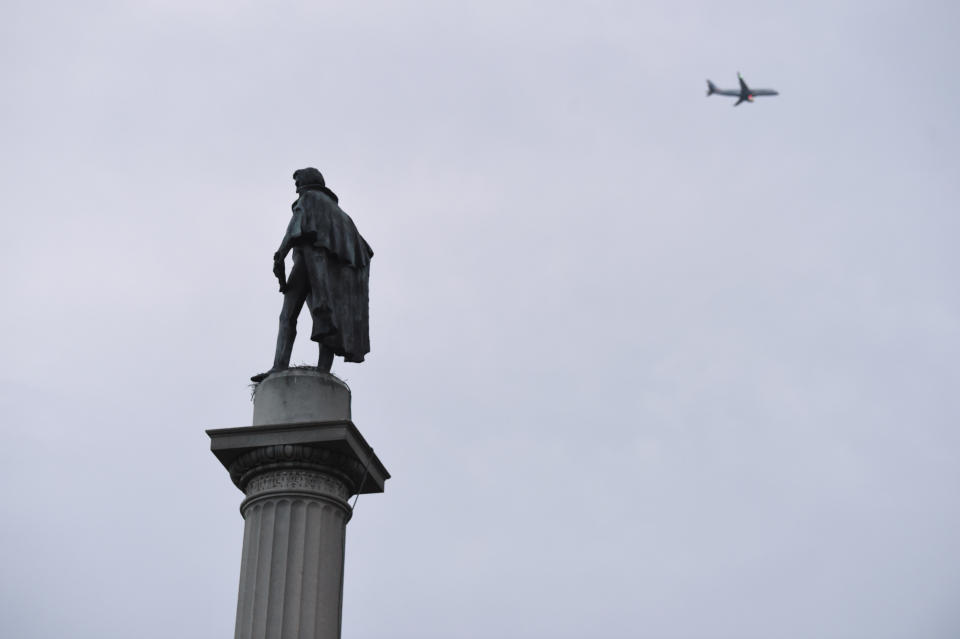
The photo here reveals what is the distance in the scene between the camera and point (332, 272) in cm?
1441

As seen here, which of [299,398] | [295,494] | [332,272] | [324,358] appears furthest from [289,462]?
[332,272]

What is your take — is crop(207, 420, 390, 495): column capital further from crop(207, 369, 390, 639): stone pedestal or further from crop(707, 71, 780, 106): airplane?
crop(707, 71, 780, 106): airplane

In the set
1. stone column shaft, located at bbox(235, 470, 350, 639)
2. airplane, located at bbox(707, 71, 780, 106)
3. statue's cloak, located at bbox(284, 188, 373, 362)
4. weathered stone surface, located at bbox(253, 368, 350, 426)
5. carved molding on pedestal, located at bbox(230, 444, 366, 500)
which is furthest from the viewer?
airplane, located at bbox(707, 71, 780, 106)

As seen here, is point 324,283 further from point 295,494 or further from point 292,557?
point 292,557

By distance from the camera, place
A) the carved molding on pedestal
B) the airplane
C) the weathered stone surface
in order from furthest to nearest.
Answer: the airplane < the weathered stone surface < the carved molding on pedestal

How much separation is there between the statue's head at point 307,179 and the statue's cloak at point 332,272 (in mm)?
182

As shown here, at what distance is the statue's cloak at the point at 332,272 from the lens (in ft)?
46.3

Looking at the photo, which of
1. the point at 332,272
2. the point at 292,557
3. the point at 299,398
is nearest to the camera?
the point at 292,557

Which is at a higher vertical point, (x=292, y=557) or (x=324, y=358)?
(x=324, y=358)

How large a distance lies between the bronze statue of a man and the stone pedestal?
0.45 m

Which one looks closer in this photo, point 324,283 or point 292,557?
point 292,557

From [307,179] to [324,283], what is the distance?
1576 millimetres

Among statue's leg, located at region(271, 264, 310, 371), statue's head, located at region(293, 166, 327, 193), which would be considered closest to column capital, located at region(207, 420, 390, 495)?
statue's leg, located at region(271, 264, 310, 371)

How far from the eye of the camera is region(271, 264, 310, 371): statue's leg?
1427 cm
